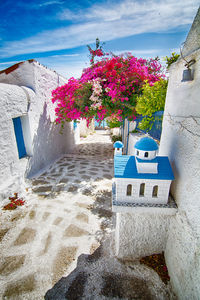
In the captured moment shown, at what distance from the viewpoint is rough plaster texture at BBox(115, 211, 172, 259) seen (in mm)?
2963

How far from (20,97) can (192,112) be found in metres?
5.81

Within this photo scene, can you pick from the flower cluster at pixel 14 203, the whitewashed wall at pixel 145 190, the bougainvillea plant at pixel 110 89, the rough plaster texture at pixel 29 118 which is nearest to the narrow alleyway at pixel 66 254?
the flower cluster at pixel 14 203

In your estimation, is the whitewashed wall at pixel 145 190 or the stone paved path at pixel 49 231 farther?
the stone paved path at pixel 49 231

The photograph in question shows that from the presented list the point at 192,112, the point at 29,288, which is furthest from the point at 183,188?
the point at 29,288

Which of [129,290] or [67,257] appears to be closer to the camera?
[129,290]

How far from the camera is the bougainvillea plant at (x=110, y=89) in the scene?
5121mm

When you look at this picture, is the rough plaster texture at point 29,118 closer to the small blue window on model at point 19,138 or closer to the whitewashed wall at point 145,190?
the small blue window on model at point 19,138

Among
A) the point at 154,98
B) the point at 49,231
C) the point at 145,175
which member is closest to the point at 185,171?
the point at 145,175

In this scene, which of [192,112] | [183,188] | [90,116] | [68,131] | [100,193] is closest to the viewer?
[192,112]

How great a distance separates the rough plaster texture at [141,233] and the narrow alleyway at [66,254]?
1.01ft

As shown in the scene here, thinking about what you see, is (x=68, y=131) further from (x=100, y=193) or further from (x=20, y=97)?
(x=100, y=193)

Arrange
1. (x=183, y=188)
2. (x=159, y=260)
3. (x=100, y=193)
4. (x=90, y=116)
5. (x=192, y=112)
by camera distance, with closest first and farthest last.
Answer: (x=192, y=112) < (x=183, y=188) < (x=159, y=260) < (x=100, y=193) < (x=90, y=116)

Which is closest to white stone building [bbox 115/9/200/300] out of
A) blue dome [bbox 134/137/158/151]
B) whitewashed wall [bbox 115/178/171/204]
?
whitewashed wall [bbox 115/178/171/204]

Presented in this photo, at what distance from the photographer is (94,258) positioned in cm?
326
